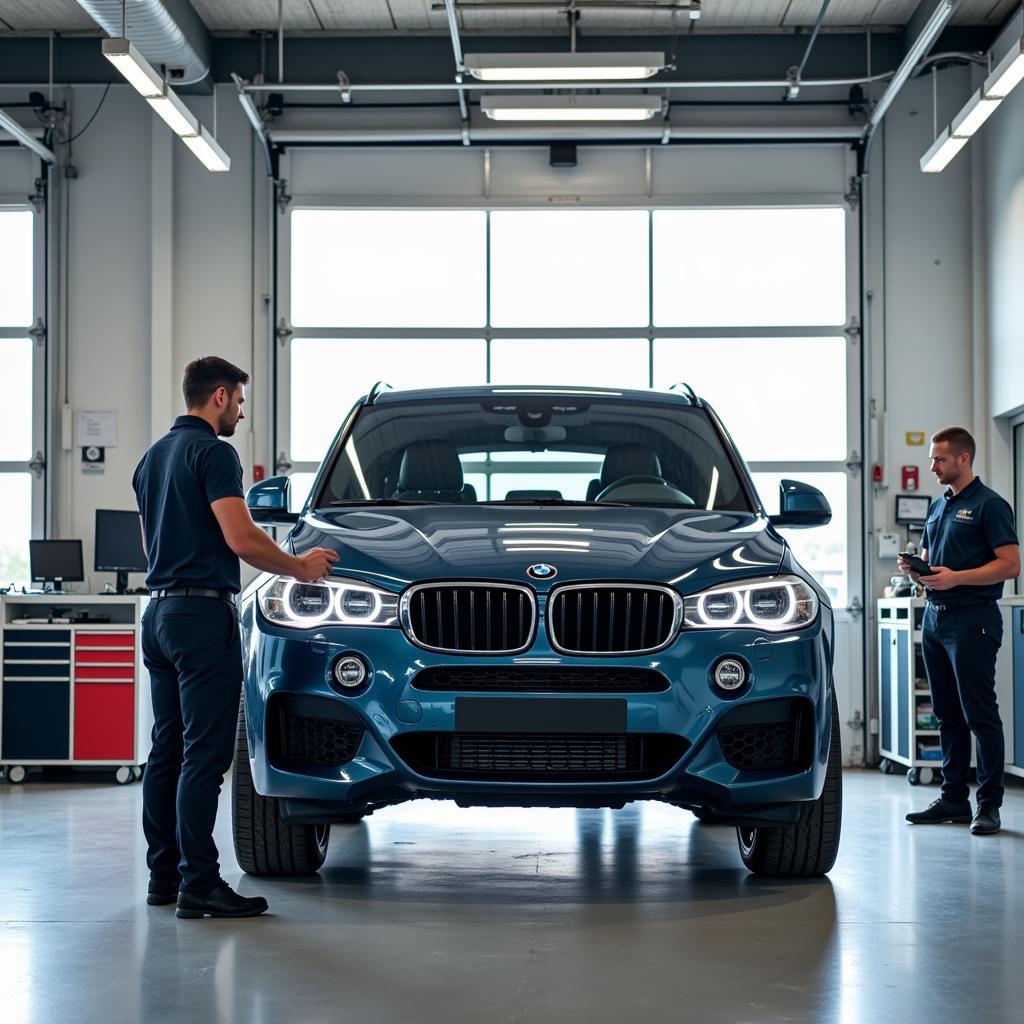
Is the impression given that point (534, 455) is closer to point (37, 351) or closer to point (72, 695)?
point (72, 695)

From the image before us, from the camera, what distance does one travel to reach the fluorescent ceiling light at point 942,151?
9.03 meters

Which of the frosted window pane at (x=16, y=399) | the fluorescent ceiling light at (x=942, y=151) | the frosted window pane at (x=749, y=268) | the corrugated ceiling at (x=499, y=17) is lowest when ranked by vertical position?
the frosted window pane at (x=16, y=399)

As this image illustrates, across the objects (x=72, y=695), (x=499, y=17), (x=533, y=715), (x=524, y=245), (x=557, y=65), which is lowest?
(x=72, y=695)

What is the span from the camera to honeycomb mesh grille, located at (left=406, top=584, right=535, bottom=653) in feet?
12.9

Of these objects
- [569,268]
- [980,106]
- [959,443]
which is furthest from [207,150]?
[959,443]

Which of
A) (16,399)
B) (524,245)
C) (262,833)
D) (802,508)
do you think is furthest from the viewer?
(16,399)

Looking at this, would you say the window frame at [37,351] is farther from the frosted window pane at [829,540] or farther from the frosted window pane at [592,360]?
the frosted window pane at [829,540]

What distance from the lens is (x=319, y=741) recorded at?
4.04 m

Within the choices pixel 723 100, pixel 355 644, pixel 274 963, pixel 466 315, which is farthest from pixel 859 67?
pixel 274 963

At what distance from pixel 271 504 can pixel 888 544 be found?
6.51 m

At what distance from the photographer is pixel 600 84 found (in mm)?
9266

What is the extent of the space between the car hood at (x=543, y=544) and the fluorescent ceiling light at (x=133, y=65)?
14.3ft

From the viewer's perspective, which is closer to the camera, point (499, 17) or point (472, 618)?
point (472, 618)

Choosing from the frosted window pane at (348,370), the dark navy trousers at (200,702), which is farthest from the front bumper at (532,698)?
the frosted window pane at (348,370)
